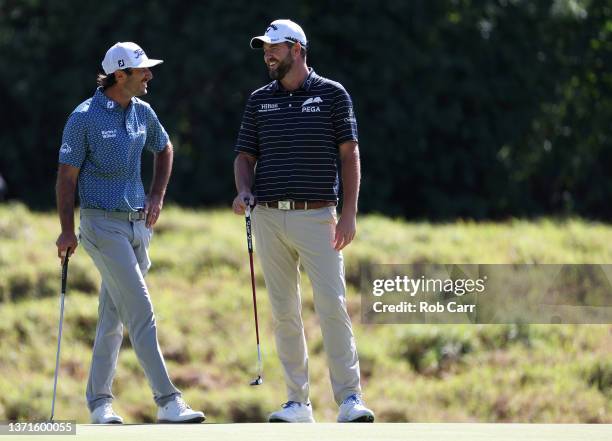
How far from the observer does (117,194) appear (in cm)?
716

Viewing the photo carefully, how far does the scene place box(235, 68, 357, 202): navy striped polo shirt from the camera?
23.5 ft

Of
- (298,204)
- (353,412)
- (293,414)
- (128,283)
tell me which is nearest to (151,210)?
(128,283)

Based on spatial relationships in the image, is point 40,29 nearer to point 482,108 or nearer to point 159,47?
point 159,47

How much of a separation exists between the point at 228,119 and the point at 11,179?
4.13m

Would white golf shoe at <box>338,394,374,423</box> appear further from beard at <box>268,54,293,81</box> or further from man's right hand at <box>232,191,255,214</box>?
beard at <box>268,54,293,81</box>

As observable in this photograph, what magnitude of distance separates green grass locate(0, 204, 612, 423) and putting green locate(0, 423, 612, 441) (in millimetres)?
5401

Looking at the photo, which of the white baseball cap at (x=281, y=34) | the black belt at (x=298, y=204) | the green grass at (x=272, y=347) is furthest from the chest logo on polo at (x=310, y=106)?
the green grass at (x=272, y=347)

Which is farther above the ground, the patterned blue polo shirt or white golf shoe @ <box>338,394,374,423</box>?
the patterned blue polo shirt

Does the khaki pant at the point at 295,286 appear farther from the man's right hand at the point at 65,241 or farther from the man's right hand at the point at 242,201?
the man's right hand at the point at 65,241

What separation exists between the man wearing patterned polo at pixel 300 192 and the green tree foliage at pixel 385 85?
58.5 feet

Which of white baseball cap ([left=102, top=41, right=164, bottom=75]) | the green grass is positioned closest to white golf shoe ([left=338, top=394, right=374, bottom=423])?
white baseball cap ([left=102, top=41, right=164, bottom=75])

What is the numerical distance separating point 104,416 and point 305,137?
172 centimetres

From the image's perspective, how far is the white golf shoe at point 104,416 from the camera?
288 inches

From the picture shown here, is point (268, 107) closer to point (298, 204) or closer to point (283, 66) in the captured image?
point (283, 66)
